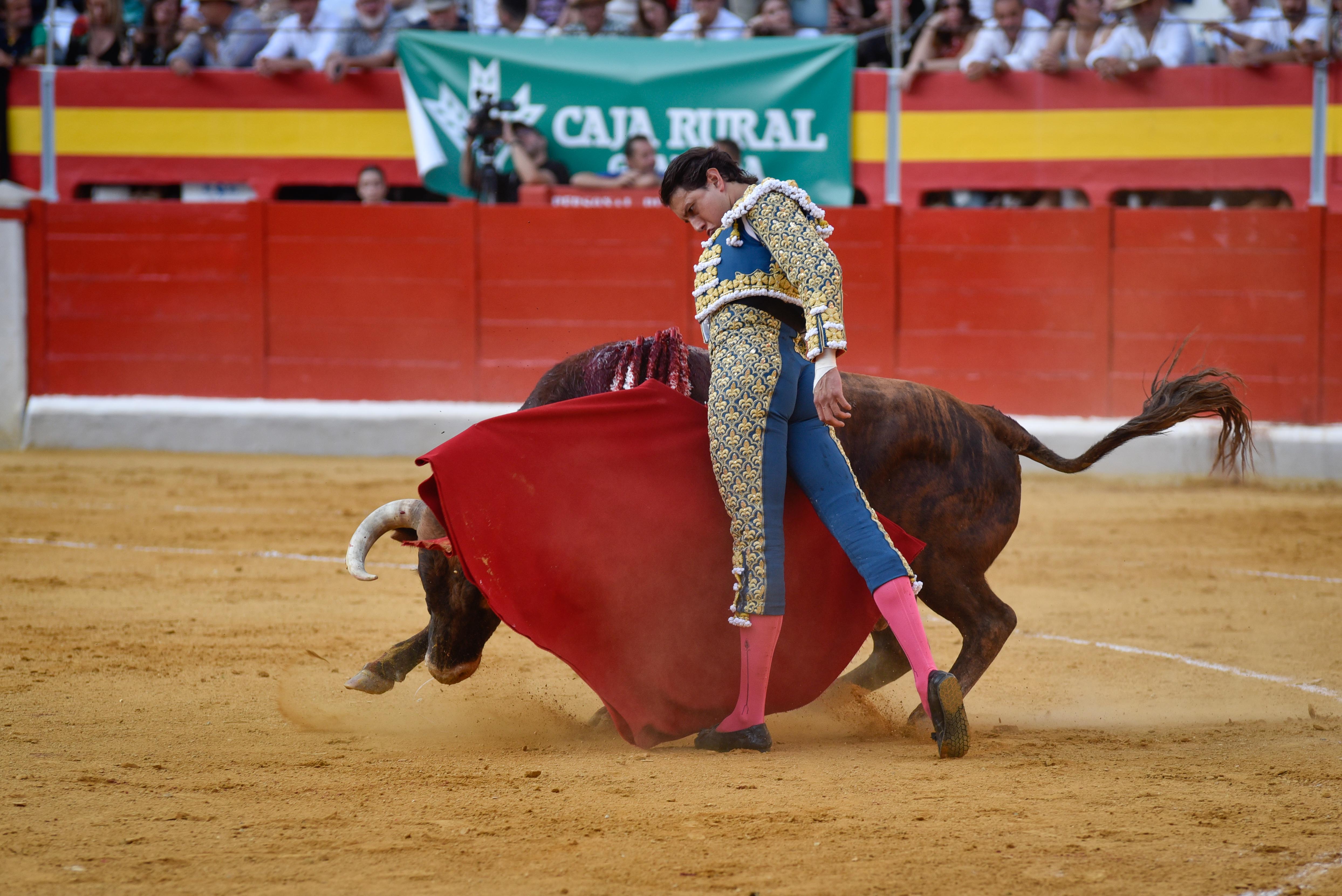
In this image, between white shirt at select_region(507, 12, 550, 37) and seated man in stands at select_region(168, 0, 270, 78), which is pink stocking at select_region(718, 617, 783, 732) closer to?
white shirt at select_region(507, 12, 550, 37)

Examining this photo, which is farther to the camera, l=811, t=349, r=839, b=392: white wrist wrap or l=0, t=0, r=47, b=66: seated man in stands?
l=0, t=0, r=47, b=66: seated man in stands

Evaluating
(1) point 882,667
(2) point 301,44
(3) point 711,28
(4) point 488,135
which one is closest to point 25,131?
(2) point 301,44

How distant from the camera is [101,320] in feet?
28.9

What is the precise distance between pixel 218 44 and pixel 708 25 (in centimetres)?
310

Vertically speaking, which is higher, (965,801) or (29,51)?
(29,51)

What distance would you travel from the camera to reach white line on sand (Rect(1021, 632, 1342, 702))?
351 cm

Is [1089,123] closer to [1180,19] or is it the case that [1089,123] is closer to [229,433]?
[1180,19]

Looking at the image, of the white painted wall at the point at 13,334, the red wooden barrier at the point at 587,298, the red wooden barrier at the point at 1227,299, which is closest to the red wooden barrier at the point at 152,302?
the red wooden barrier at the point at 587,298

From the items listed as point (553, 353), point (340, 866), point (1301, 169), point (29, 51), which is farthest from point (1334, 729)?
point (29, 51)

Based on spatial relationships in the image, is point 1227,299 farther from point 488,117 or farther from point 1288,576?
point 488,117

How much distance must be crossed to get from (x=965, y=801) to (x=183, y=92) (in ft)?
25.5

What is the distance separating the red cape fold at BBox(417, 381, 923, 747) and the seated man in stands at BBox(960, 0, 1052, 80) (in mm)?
5540

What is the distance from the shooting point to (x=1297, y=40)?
743 cm

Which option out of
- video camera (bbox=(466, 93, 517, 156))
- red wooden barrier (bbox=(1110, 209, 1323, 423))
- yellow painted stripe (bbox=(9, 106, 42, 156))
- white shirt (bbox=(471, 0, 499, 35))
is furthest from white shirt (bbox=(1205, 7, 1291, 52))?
yellow painted stripe (bbox=(9, 106, 42, 156))
